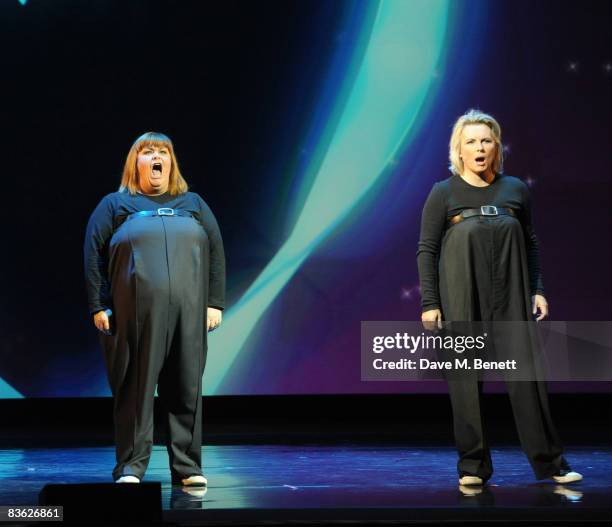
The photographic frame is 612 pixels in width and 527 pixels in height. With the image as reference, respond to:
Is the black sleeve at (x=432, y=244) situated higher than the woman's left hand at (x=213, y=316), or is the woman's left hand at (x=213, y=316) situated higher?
the black sleeve at (x=432, y=244)

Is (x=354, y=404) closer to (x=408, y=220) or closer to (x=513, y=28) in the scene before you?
(x=408, y=220)

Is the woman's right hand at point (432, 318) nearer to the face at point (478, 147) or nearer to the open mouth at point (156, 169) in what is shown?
the face at point (478, 147)

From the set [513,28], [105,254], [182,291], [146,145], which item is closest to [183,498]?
[182,291]

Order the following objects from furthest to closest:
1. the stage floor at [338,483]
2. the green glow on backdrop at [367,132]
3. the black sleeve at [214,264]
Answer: the green glow on backdrop at [367,132], the black sleeve at [214,264], the stage floor at [338,483]

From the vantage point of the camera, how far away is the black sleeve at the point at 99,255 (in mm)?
3408

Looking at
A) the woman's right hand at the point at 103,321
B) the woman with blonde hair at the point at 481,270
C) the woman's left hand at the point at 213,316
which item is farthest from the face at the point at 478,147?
the woman's right hand at the point at 103,321

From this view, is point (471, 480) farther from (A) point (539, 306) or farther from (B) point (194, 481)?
(B) point (194, 481)

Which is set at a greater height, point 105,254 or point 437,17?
point 437,17

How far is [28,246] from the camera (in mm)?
5398

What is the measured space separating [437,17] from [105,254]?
2.78 metres

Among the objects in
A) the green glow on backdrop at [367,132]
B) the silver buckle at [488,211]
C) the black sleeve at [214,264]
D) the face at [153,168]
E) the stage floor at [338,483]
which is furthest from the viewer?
the green glow on backdrop at [367,132]

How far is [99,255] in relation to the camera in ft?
11.3

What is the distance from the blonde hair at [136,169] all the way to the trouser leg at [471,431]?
123 centimetres

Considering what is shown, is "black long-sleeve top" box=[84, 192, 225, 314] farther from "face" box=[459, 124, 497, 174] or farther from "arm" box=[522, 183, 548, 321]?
"arm" box=[522, 183, 548, 321]
